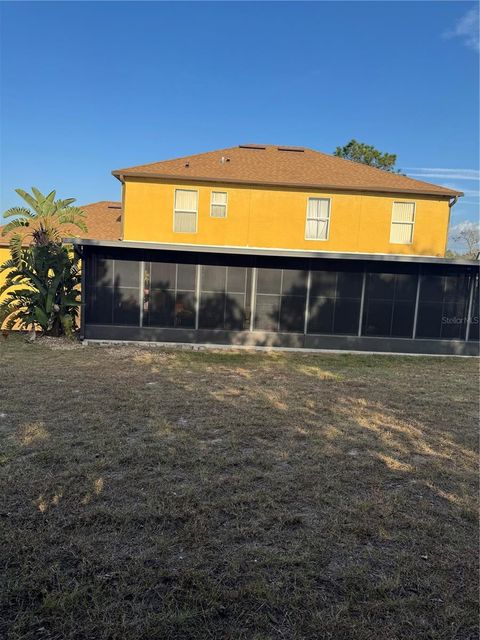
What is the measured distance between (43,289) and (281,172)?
9.16 m

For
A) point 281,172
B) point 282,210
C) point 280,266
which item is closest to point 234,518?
point 280,266

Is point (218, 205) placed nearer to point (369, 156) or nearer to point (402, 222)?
point (402, 222)

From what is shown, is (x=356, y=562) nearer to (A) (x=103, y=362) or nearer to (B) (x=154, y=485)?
(B) (x=154, y=485)

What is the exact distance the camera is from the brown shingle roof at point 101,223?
19.9 meters

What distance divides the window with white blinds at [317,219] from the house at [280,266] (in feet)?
0.12

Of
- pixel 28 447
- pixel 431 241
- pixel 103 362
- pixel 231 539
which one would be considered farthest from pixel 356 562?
pixel 431 241

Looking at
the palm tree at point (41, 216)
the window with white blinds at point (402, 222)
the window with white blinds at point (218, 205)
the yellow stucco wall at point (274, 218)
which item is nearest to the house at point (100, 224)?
the palm tree at point (41, 216)

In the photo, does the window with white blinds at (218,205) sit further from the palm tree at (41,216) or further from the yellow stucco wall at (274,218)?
the palm tree at (41,216)

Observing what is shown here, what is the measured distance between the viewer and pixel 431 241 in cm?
1600

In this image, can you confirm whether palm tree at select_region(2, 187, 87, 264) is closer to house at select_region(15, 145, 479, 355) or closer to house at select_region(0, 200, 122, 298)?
house at select_region(15, 145, 479, 355)

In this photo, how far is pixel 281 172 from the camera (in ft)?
53.2

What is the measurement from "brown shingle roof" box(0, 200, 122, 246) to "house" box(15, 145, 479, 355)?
5.31 m

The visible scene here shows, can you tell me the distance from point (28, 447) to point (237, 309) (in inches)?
405

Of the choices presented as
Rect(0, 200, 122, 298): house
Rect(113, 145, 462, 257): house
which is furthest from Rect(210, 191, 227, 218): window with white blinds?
Rect(0, 200, 122, 298): house
